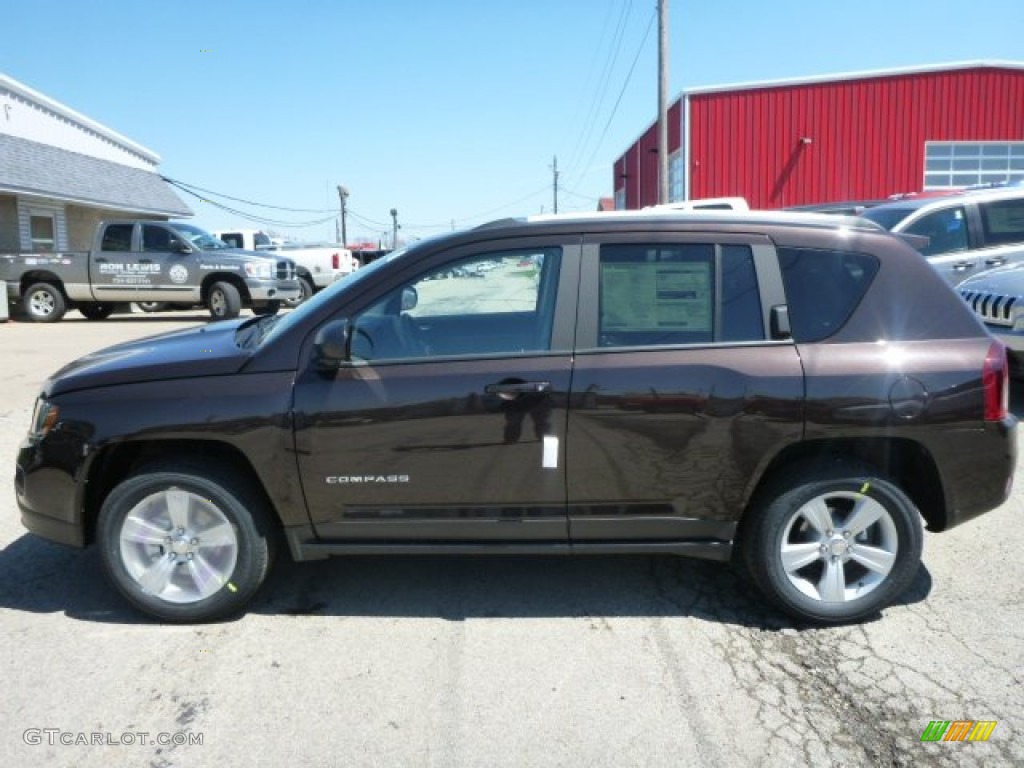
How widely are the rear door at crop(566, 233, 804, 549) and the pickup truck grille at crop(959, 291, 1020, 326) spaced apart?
4401 millimetres

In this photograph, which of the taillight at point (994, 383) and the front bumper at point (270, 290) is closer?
the taillight at point (994, 383)

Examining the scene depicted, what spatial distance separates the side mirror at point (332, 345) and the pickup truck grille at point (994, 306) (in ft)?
18.6

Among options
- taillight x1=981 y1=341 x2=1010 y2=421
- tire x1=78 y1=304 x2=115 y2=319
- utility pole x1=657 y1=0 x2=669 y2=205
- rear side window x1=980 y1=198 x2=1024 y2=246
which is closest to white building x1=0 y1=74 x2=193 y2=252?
tire x1=78 y1=304 x2=115 y2=319

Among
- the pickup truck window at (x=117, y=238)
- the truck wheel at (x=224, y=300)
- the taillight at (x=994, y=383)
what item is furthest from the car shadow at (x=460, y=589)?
the pickup truck window at (x=117, y=238)

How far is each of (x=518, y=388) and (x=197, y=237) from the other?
50.3 ft

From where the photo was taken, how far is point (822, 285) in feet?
11.2

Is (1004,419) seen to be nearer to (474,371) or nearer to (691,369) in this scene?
(691,369)

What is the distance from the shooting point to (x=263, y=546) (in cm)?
350

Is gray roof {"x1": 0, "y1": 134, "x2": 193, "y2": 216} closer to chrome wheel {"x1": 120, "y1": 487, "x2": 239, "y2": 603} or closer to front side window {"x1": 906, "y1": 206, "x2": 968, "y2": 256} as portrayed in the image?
chrome wheel {"x1": 120, "y1": 487, "x2": 239, "y2": 603}

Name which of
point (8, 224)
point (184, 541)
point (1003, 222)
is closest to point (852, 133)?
point (1003, 222)

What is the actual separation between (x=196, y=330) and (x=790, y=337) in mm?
3068

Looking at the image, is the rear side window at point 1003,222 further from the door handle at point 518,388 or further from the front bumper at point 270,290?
the front bumper at point 270,290

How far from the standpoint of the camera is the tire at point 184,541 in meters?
3.45

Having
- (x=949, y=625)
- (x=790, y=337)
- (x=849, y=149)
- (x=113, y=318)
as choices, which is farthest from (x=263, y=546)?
(x=849, y=149)
